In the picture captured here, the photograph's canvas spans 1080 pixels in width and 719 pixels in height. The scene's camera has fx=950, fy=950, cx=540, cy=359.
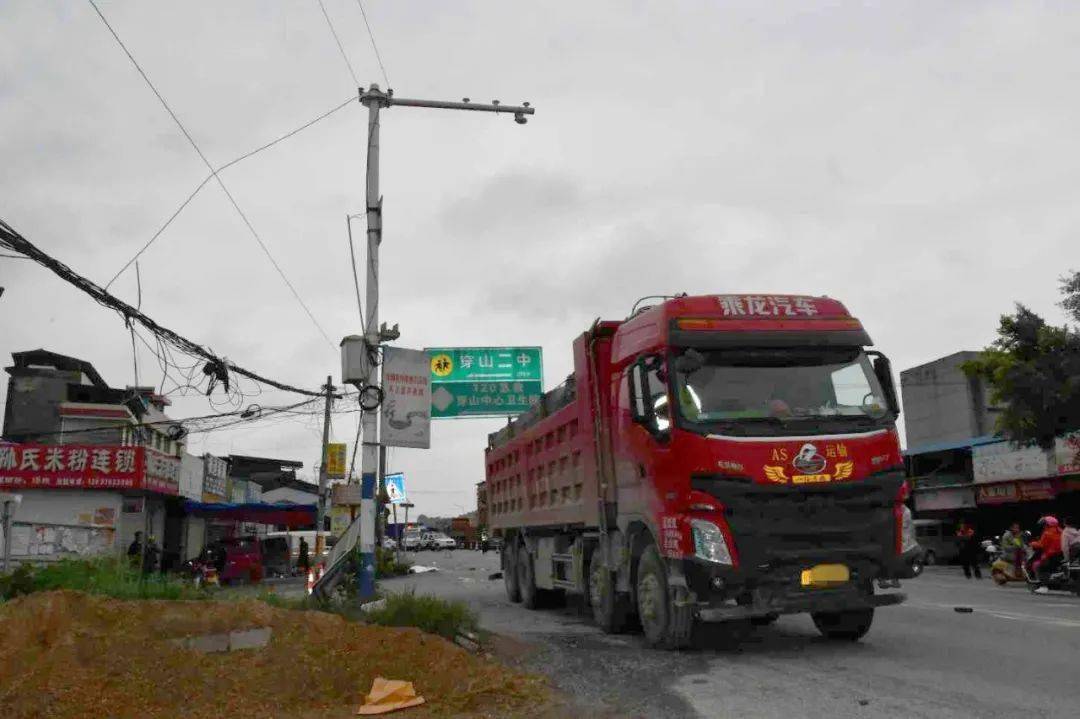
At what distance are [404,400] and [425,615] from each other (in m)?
3.86

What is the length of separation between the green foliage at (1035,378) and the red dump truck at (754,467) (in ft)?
43.0

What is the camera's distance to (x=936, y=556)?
3366 centimetres

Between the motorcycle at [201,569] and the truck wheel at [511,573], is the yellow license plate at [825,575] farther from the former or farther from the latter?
the motorcycle at [201,569]

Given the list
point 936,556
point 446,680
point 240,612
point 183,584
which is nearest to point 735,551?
point 446,680

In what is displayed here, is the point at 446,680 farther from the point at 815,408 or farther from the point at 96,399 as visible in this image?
the point at 96,399

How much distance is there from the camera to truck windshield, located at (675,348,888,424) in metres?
8.55

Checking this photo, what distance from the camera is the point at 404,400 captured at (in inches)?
488

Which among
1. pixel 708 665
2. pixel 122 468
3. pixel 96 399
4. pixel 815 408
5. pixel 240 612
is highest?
pixel 96 399

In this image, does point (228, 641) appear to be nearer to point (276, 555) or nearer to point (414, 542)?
point (276, 555)

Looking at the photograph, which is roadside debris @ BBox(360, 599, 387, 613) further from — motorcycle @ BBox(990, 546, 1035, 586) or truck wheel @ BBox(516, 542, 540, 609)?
motorcycle @ BBox(990, 546, 1035, 586)

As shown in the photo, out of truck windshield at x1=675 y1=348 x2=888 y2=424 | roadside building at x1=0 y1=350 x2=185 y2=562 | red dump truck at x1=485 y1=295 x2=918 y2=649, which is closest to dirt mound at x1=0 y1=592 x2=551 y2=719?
A: red dump truck at x1=485 y1=295 x2=918 y2=649

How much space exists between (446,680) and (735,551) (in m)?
2.70

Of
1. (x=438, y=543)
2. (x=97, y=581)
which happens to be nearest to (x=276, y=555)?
(x=97, y=581)

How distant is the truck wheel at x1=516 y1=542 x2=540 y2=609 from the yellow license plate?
733 cm
